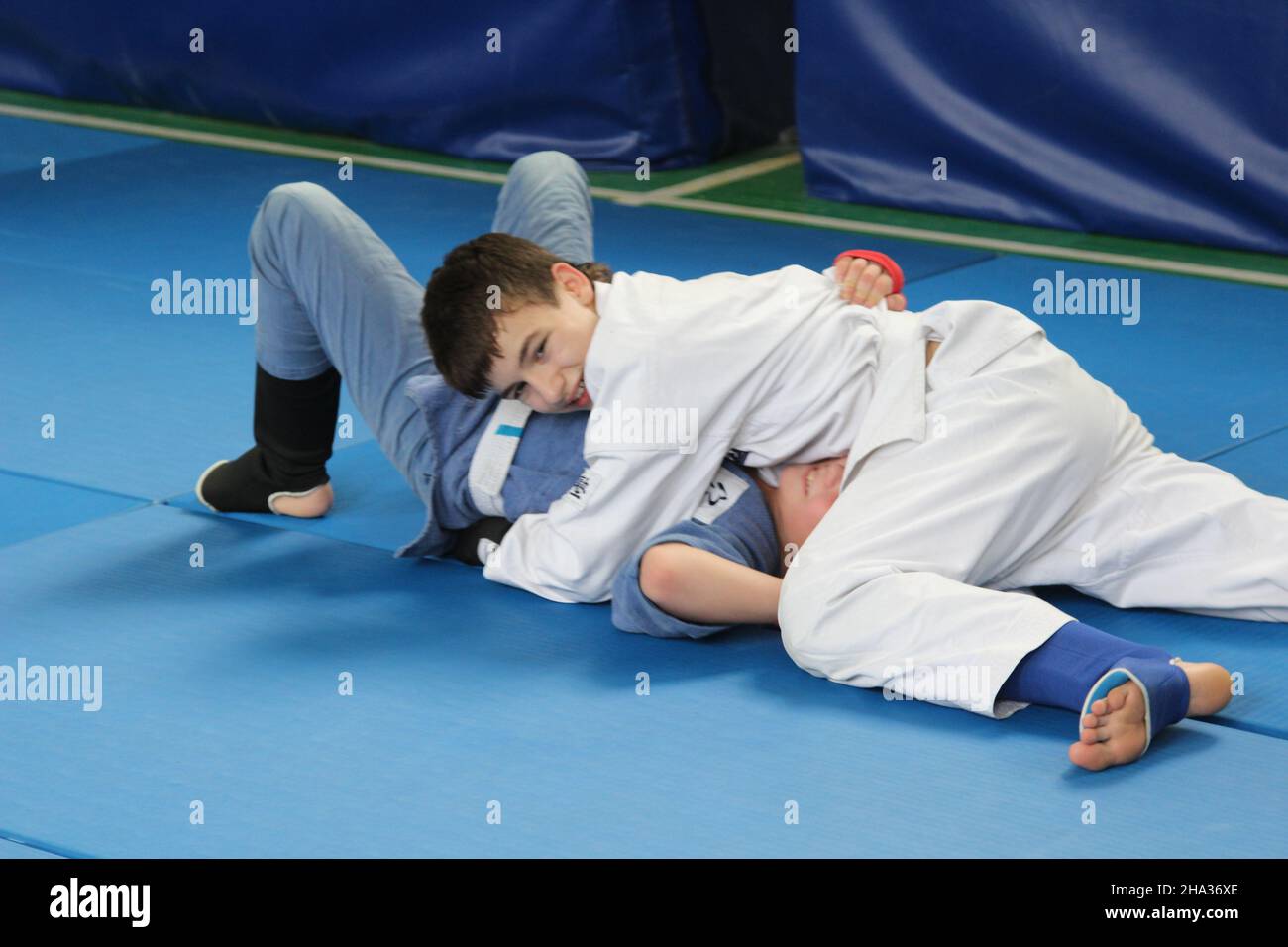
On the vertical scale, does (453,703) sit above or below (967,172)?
below

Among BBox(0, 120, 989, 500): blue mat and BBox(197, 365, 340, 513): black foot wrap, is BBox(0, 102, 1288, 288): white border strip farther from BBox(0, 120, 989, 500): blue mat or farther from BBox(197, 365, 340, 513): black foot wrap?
BBox(197, 365, 340, 513): black foot wrap

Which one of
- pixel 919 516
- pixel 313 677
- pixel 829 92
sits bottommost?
pixel 313 677

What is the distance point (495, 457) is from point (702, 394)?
0.47m

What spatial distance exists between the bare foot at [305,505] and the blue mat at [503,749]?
0.98ft

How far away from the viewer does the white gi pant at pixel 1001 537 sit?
274 cm

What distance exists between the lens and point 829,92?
6.04m

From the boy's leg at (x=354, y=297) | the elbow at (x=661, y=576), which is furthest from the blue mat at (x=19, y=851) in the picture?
the boy's leg at (x=354, y=297)

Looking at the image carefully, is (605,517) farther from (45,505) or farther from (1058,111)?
(1058,111)

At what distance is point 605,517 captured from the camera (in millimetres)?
3035

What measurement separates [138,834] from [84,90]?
5898 mm

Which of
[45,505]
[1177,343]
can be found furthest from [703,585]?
[1177,343]

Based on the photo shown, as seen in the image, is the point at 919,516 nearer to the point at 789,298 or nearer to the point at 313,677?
the point at 789,298

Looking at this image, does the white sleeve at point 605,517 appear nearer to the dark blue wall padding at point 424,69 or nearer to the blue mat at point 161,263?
the blue mat at point 161,263

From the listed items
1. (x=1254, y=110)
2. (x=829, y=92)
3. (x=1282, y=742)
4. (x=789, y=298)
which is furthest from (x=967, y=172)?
(x=1282, y=742)
